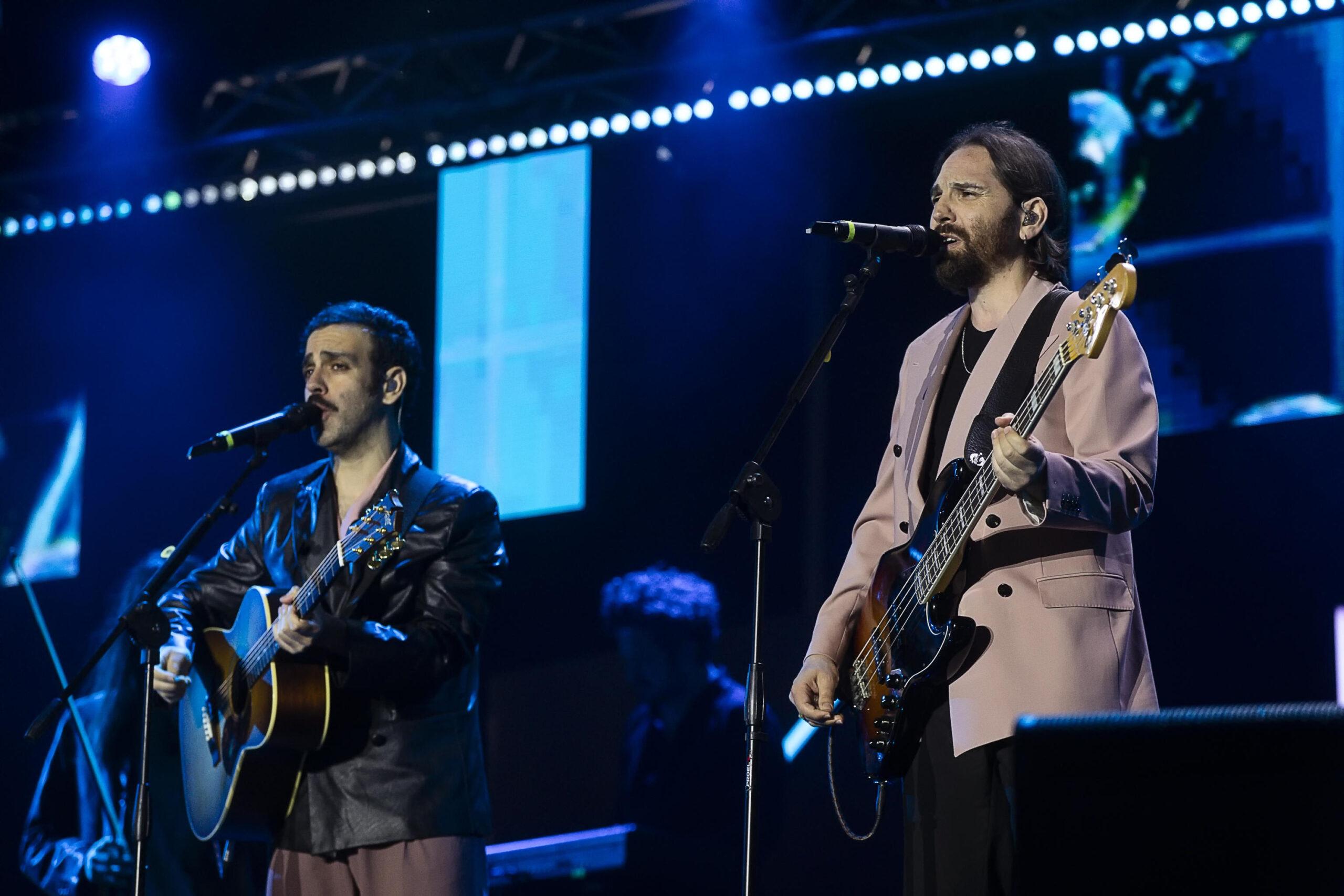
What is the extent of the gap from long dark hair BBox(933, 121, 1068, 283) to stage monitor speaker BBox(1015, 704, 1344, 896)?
187 cm

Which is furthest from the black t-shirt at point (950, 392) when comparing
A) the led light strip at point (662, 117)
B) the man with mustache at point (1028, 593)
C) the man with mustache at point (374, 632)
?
the led light strip at point (662, 117)

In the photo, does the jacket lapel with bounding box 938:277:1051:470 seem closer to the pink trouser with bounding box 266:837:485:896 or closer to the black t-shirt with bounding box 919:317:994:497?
the black t-shirt with bounding box 919:317:994:497

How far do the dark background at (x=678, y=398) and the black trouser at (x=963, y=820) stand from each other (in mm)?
2548

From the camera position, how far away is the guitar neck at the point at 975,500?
303 centimetres

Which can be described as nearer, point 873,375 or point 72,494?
point 873,375

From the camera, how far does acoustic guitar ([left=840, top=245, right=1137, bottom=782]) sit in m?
3.03

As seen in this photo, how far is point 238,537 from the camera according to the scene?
15.6 ft

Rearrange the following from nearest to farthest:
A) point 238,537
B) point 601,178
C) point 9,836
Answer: point 238,537 → point 601,178 → point 9,836

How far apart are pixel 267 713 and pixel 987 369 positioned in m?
2.05

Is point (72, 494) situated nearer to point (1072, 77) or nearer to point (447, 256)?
point (447, 256)

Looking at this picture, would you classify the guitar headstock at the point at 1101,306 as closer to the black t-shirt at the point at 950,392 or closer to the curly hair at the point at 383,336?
the black t-shirt at the point at 950,392

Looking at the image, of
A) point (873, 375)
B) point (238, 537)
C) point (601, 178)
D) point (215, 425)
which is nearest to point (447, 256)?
point (601, 178)

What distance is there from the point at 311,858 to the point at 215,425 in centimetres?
386

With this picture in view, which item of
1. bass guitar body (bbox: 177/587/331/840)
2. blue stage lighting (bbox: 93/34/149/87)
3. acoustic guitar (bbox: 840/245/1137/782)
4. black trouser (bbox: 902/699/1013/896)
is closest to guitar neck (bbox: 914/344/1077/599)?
acoustic guitar (bbox: 840/245/1137/782)
